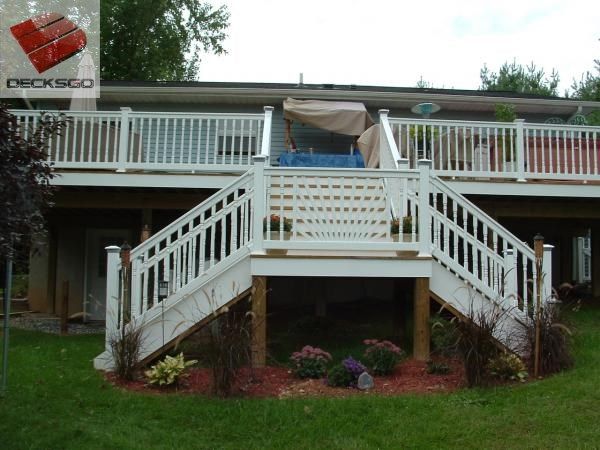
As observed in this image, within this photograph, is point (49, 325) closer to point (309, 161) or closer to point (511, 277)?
point (309, 161)

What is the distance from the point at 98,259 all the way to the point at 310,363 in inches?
286

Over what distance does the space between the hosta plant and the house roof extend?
296 inches

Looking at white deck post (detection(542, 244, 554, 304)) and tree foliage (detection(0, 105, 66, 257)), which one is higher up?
tree foliage (detection(0, 105, 66, 257))

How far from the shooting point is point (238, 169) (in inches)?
372

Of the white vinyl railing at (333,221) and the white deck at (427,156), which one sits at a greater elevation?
the white deck at (427,156)

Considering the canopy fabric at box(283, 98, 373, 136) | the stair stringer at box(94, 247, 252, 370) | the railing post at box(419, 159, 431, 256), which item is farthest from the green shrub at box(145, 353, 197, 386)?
the canopy fabric at box(283, 98, 373, 136)

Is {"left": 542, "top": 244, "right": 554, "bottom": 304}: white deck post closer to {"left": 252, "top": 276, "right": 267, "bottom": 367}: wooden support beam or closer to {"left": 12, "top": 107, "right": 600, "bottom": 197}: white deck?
{"left": 252, "top": 276, "right": 267, "bottom": 367}: wooden support beam

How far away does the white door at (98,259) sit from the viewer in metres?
11.6

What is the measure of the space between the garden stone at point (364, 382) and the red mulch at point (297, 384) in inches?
2.1

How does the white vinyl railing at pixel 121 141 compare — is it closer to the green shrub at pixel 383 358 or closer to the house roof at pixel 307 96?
the house roof at pixel 307 96

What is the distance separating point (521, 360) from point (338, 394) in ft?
6.20

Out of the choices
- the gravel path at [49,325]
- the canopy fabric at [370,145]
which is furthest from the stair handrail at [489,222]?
the gravel path at [49,325]

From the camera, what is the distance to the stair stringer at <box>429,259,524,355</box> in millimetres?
5980

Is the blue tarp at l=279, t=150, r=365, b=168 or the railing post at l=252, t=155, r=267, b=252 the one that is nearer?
the railing post at l=252, t=155, r=267, b=252
